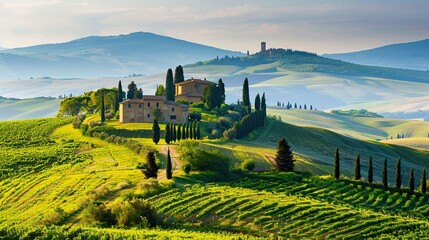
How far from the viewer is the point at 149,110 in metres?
126

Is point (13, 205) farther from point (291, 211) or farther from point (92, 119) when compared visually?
point (92, 119)

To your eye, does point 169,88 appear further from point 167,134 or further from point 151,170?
point 151,170

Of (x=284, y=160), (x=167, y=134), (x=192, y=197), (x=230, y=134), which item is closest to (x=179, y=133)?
(x=167, y=134)

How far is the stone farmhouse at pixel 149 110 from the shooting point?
125188 mm

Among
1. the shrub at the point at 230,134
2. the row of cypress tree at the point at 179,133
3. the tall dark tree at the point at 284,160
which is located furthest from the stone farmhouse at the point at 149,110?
the tall dark tree at the point at 284,160

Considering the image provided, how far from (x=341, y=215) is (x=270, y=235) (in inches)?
334

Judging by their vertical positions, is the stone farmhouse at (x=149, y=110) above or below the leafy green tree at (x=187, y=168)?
above

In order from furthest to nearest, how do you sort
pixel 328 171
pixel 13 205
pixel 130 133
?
1. pixel 130 133
2. pixel 328 171
3. pixel 13 205

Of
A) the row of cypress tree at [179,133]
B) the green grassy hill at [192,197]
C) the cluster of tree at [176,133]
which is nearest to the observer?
the green grassy hill at [192,197]

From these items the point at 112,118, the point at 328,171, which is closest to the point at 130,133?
the point at 112,118

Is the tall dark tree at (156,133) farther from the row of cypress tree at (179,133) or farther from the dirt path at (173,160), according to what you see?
the dirt path at (173,160)

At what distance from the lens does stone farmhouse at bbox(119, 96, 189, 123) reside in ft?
411

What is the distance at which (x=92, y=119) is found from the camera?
130750 mm

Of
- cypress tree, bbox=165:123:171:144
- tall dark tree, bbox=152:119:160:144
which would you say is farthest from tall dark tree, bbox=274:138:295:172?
tall dark tree, bbox=152:119:160:144
